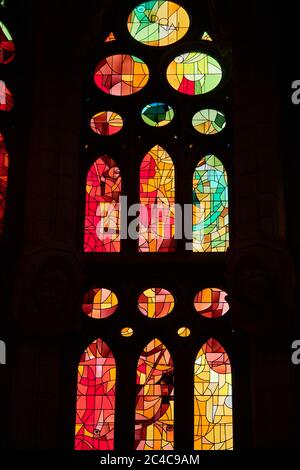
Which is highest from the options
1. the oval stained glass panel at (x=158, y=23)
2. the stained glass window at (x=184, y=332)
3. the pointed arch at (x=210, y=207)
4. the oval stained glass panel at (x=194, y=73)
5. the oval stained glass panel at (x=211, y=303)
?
the oval stained glass panel at (x=158, y=23)

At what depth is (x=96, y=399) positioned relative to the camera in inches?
477

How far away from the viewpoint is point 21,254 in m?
12.0

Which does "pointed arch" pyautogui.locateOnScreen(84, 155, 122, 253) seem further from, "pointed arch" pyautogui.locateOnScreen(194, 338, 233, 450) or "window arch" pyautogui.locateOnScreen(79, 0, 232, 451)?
"pointed arch" pyautogui.locateOnScreen(194, 338, 233, 450)

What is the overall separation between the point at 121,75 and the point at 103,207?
5.88 feet

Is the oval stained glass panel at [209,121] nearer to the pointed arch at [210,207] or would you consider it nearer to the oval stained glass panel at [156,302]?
the pointed arch at [210,207]

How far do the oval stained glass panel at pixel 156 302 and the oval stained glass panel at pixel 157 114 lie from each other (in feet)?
6.94

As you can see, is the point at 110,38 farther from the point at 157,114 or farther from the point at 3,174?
the point at 3,174

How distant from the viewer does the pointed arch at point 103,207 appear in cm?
1291

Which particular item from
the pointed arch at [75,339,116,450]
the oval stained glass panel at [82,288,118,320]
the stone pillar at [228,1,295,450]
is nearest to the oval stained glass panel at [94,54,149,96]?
the stone pillar at [228,1,295,450]

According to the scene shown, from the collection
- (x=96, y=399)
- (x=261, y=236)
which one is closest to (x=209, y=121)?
(x=261, y=236)

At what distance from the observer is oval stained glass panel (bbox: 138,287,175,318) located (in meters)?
12.6

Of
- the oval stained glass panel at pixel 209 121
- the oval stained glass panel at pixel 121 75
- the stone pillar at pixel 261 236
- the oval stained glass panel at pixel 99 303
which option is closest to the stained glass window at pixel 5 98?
the oval stained glass panel at pixel 121 75

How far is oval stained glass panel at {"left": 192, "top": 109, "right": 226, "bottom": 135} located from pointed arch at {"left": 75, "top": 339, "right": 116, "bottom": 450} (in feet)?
9.46

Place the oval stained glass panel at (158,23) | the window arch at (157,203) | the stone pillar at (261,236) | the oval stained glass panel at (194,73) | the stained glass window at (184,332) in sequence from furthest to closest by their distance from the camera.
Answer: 1. the oval stained glass panel at (158,23)
2. the oval stained glass panel at (194,73)
3. the stained glass window at (184,332)
4. the window arch at (157,203)
5. the stone pillar at (261,236)
